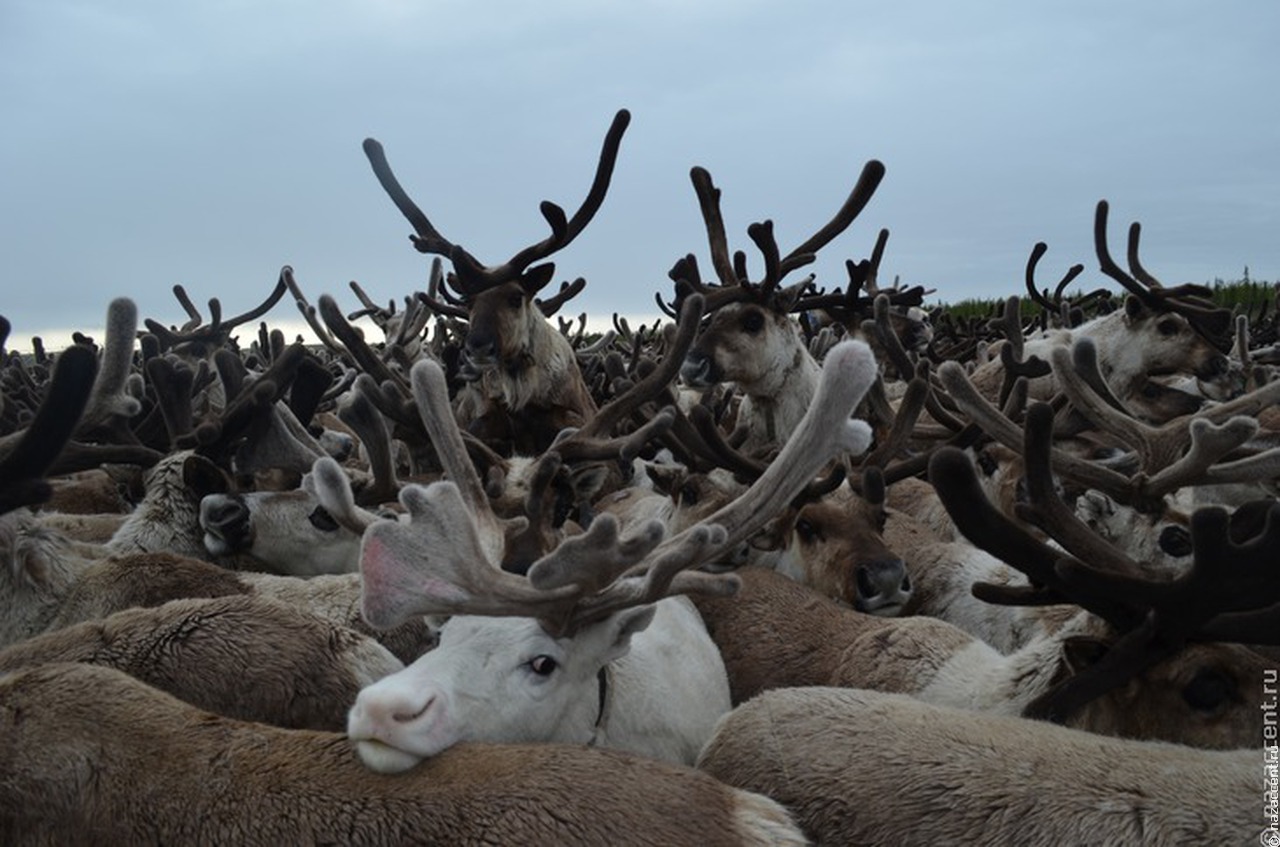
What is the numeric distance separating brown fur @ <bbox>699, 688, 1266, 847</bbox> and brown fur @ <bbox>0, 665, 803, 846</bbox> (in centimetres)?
21

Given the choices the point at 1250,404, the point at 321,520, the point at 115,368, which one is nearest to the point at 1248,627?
the point at 1250,404

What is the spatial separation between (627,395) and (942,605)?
57.2 inches

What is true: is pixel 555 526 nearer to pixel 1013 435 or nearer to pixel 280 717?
pixel 280 717

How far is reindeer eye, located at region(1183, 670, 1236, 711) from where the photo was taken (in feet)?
8.59

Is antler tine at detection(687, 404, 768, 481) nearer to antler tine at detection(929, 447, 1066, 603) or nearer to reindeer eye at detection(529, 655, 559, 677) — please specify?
antler tine at detection(929, 447, 1066, 603)

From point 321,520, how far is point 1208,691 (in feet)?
9.69

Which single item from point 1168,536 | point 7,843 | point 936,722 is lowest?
point 7,843

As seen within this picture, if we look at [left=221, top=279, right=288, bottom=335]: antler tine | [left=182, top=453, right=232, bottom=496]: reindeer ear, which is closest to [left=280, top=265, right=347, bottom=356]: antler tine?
[left=221, top=279, right=288, bottom=335]: antler tine

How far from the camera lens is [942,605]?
13.8ft

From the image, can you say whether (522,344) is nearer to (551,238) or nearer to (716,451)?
(551,238)

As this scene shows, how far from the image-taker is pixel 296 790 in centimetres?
201

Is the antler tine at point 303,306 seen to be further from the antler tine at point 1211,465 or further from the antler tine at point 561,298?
the antler tine at point 1211,465

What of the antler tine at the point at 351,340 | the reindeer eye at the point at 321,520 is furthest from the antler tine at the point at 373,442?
the antler tine at the point at 351,340

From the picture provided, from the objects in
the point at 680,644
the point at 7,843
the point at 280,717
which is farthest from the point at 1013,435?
the point at 7,843
